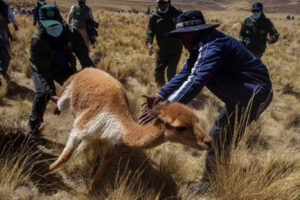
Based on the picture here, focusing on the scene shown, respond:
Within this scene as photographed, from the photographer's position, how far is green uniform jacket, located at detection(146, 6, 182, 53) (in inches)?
184

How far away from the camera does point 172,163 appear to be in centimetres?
275

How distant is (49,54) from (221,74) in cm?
220

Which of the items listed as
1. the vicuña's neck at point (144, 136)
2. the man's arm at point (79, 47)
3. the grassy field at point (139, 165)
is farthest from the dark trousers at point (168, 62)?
the vicuña's neck at point (144, 136)

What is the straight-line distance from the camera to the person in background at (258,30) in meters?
5.10

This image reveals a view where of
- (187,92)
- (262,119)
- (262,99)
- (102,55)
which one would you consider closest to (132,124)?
(187,92)

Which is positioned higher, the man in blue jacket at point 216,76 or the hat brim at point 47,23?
the hat brim at point 47,23

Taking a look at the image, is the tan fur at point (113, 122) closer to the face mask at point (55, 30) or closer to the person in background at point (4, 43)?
the face mask at point (55, 30)

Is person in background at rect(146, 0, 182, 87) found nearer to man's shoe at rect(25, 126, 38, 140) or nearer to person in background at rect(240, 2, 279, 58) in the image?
Answer: person in background at rect(240, 2, 279, 58)

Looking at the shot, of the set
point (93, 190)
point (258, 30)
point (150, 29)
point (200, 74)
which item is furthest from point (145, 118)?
point (258, 30)

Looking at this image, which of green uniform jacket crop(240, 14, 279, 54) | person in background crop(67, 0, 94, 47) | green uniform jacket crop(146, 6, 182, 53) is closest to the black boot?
green uniform jacket crop(146, 6, 182, 53)

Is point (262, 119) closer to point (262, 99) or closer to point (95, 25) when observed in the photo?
point (262, 99)

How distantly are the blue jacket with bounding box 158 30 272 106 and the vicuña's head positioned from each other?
0.12 meters

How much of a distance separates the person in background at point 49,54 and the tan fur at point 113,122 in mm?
348

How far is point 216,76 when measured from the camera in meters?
2.30
